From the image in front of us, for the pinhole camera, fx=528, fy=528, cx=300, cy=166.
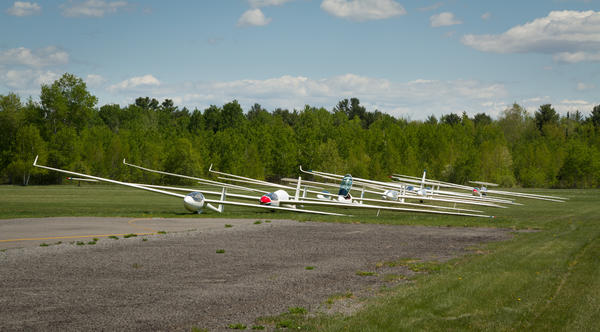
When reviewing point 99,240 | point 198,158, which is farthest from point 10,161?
point 99,240

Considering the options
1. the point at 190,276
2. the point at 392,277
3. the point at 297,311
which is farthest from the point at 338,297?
the point at 190,276

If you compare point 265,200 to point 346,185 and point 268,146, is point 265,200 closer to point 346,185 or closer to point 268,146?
point 346,185

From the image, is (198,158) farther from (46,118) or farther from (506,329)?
(506,329)

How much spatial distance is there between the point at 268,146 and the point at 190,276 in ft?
309

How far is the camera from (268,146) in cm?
10638

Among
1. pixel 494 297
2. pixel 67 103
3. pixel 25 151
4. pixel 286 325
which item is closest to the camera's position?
pixel 286 325

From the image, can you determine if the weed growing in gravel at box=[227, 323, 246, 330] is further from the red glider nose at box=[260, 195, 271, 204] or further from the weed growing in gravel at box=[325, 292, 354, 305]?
the red glider nose at box=[260, 195, 271, 204]

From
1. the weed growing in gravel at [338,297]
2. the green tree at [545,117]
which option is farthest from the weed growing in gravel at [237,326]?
the green tree at [545,117]

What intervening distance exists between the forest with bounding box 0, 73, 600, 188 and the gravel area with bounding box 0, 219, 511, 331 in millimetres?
71160

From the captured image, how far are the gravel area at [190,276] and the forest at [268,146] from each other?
71.2 meters

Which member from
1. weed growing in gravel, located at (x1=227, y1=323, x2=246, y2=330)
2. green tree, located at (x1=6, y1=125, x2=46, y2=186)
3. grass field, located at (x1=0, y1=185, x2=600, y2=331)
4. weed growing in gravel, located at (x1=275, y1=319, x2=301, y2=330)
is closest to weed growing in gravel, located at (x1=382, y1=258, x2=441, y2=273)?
grass field, located at (x1=0, y1=185, x2=600, y2=331)

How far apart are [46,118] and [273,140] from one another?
4206 centimetres

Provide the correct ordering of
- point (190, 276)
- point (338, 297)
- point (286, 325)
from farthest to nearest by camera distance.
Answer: point (190, 276) → point (338, 297) → point (286, 325)

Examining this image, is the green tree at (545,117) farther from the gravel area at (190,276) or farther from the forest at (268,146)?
the gravel area at (190,276)
